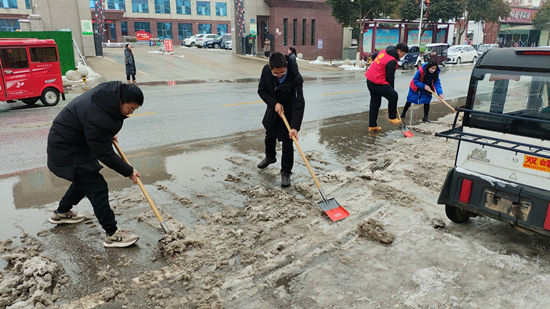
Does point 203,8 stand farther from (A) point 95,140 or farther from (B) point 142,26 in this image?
(A) point 95,140

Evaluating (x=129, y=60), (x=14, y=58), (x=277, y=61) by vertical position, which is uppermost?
(x=277, y=61)

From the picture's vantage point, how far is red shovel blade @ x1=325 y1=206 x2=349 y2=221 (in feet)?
13.7

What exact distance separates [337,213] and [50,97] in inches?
409

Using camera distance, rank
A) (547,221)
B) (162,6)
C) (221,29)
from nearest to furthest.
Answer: (547,221) < (162,6) < (221,29)

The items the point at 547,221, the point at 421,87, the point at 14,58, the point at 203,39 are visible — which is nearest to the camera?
the point at 547,221

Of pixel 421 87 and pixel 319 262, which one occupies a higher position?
pixel 421 87

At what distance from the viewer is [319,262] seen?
3.40 meters

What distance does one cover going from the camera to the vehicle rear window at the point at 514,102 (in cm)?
330

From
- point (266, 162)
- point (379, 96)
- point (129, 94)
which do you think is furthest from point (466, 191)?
point (379, 96)

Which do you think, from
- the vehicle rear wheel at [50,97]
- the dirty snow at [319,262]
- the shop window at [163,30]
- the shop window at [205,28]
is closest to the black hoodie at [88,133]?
the dirty snow at [319,262]

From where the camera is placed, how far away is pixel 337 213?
4273mm

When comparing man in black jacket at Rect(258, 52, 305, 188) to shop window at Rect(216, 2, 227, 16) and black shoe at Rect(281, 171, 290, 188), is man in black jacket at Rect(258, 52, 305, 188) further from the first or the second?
shop window at Rect(216, 2, 227, 16)

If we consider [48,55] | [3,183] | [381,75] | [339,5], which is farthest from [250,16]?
[3,183]

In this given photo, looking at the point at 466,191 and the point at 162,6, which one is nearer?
the point at 466,191
